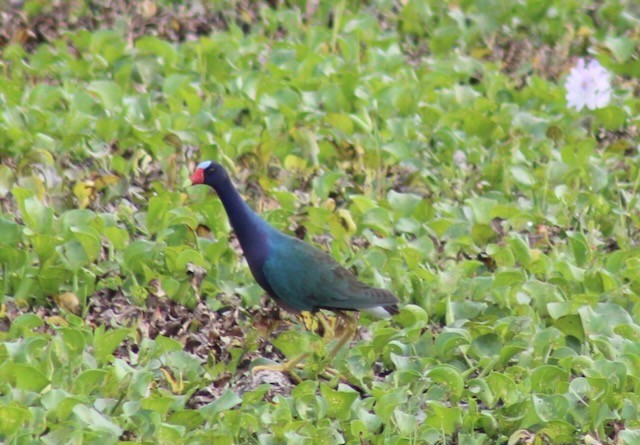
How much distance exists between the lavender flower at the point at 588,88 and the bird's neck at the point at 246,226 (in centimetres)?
265

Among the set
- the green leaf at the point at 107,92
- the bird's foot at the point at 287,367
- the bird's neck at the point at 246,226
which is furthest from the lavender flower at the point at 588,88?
the bird's foot at the point at 287,367

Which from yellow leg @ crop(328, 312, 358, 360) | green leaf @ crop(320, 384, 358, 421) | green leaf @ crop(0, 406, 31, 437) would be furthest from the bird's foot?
green leaf @ crop(0, 406, 31, 437)

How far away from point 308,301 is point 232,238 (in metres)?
1.02

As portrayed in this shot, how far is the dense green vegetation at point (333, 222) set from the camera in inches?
197

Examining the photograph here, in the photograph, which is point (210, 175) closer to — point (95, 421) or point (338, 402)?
point (338, 402)

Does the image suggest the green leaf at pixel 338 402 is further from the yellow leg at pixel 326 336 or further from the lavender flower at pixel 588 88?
the lavender flower at pixel 588 88

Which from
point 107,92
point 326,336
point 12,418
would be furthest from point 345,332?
point 107,92

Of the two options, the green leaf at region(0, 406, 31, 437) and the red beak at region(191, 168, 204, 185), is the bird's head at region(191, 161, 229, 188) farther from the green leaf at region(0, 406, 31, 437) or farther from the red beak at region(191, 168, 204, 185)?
the green leaf at region(0, 406, 31, 437)

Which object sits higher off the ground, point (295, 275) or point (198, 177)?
point (198, 177)

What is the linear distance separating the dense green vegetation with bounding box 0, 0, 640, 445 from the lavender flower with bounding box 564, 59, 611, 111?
0.25 feet

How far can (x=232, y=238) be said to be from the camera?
6.40 m

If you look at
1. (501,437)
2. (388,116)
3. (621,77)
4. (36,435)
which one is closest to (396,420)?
(501,437)

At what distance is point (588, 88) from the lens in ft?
25.0

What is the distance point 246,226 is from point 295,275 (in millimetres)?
286
